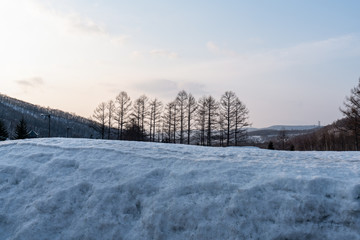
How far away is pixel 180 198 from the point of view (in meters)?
4.37

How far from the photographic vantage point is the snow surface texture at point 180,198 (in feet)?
12.3

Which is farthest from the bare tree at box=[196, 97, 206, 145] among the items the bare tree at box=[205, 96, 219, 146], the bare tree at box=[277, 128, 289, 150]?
the bare tree at box=[277, 128, 289, 150]

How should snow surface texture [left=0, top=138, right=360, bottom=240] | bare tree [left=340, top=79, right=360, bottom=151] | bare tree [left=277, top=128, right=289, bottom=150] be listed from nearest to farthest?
snow surface texture [left=0, top=138, right=360, bottom=240] < bare tree [left=340, top=79, right=360, bottom=151] < bare tree [left=277, top=128, right=289, bottom=150]

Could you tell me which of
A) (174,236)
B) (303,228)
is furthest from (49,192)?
(303,228)

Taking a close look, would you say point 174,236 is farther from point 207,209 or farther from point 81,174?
point 81,174

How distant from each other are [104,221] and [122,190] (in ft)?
2.03

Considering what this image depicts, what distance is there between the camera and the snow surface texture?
3750 mm

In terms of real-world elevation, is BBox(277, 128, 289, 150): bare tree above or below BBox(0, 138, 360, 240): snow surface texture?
above

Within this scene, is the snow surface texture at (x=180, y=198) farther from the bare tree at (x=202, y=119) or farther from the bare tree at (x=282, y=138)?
the bare tree at (x=282, y=138)

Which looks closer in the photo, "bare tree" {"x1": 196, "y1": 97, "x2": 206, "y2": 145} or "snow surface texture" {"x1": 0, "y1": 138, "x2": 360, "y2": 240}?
"snow surface texture" {"x1": 0, "y1": 138, "x2": 360, "y2": 240}

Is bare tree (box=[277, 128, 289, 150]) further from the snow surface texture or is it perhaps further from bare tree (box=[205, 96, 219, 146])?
the snow surface texture

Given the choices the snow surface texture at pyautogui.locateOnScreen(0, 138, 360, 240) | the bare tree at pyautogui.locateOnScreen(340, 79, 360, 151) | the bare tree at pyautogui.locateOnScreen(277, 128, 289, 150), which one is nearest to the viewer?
the snow surface texture at pyautogui.locateOnScreen(0, 138, 360, 240)

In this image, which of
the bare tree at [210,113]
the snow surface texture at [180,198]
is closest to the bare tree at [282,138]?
the bare tree at [210,113]

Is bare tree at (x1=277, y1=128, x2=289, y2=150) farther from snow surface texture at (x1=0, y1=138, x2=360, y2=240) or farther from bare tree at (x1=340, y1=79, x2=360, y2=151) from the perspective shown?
snow surface texture at (x1=0, y1=138, x2=360, y2=240)
